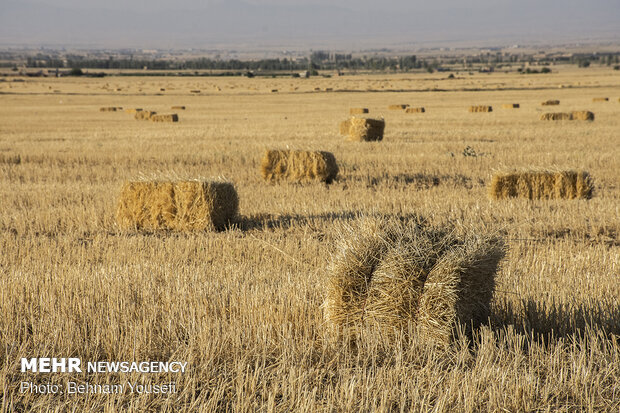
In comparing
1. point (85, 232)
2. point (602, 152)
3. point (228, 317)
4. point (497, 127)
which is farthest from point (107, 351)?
point (497, 127)

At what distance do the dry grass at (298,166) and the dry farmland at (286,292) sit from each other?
0.24 metres

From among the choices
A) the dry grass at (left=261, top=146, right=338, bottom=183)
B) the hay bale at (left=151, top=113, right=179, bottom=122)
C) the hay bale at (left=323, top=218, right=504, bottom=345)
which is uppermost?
the hay bale at (left=323, top=218, right=504, bottom=345)

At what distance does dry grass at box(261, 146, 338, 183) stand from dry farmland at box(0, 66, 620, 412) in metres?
0.24

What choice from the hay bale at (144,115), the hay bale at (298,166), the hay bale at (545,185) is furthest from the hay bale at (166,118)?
the hay bale at (545,185)

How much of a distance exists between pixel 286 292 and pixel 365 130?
53.3 ft

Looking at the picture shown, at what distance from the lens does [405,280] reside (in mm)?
5070

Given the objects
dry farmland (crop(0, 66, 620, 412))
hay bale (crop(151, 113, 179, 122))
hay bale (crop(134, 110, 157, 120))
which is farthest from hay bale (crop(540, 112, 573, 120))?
hay bale (crop(134, 110, 157, 120))

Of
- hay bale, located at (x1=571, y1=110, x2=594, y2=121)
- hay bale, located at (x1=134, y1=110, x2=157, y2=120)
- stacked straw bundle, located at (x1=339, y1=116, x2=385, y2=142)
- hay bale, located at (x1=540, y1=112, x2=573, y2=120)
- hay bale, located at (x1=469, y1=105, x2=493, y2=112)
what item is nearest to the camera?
stacked straw bundle, located at (x1=339, y1=116, x2=385, y2=142)

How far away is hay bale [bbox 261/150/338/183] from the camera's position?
47.8ft

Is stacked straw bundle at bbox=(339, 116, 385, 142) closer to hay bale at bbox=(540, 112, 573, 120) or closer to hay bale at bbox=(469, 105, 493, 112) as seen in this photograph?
hay bale at bbox=(540, 112, 573, 120)

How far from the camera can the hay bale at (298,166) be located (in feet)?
47.8

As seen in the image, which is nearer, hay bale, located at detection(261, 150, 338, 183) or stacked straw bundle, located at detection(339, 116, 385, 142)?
hay bale, located at detection(261, 150, 338, 183)

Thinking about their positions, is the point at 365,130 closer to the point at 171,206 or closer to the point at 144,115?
the point at 171,206

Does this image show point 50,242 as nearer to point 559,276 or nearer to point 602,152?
point 559,276
